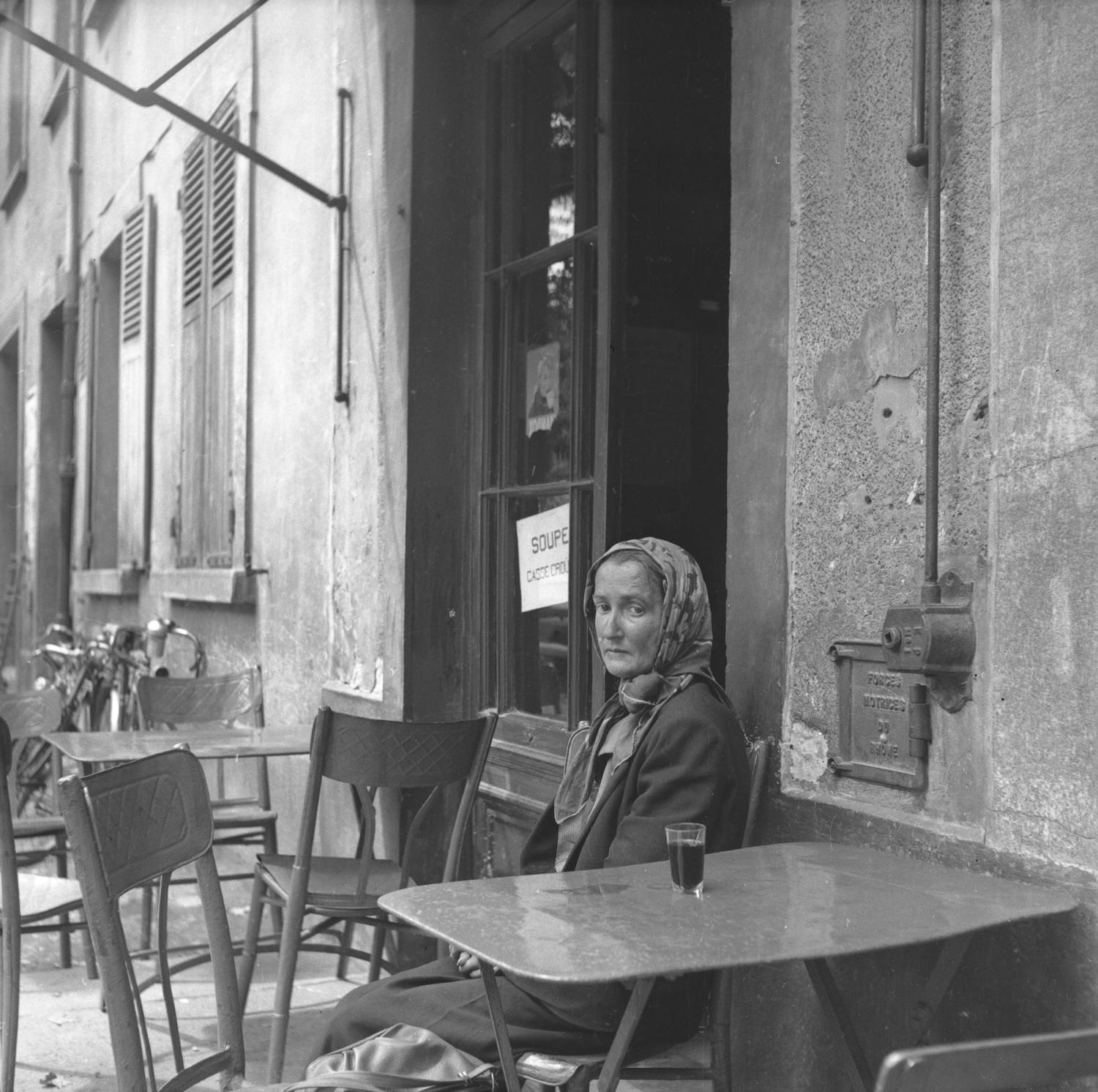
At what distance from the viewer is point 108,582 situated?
9.56 meters

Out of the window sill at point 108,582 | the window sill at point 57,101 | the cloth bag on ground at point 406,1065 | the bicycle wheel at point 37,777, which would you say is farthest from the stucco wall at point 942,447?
the window sill at point 57,101

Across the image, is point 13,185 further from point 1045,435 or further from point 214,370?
→ point 1045,435

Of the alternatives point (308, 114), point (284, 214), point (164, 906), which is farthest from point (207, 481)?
point (164, 906)

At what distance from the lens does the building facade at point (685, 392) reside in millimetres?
2275

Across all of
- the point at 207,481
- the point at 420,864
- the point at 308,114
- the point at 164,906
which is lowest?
the point at 420,864

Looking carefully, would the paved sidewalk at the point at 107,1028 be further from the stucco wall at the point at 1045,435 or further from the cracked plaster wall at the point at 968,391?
the stucco wall at the point at 1045,435

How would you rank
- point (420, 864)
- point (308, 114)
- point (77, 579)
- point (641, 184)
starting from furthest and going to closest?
point (77, 579), point (308, 114), point (420, 864), point (641, 184)

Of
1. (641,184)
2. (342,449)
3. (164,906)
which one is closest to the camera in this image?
(164,906)

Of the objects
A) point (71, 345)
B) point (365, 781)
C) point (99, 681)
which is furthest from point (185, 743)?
point (71, 345)

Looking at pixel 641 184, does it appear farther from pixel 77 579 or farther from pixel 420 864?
pixel 77 579

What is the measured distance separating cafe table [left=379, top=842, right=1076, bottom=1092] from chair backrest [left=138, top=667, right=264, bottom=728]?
10.6 ft

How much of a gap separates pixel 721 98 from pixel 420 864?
2636 mm

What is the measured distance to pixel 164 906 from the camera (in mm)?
2666

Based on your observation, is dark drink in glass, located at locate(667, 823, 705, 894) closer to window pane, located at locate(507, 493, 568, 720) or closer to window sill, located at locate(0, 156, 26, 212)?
window pane, located at locate(507, 493, 568, 720)
